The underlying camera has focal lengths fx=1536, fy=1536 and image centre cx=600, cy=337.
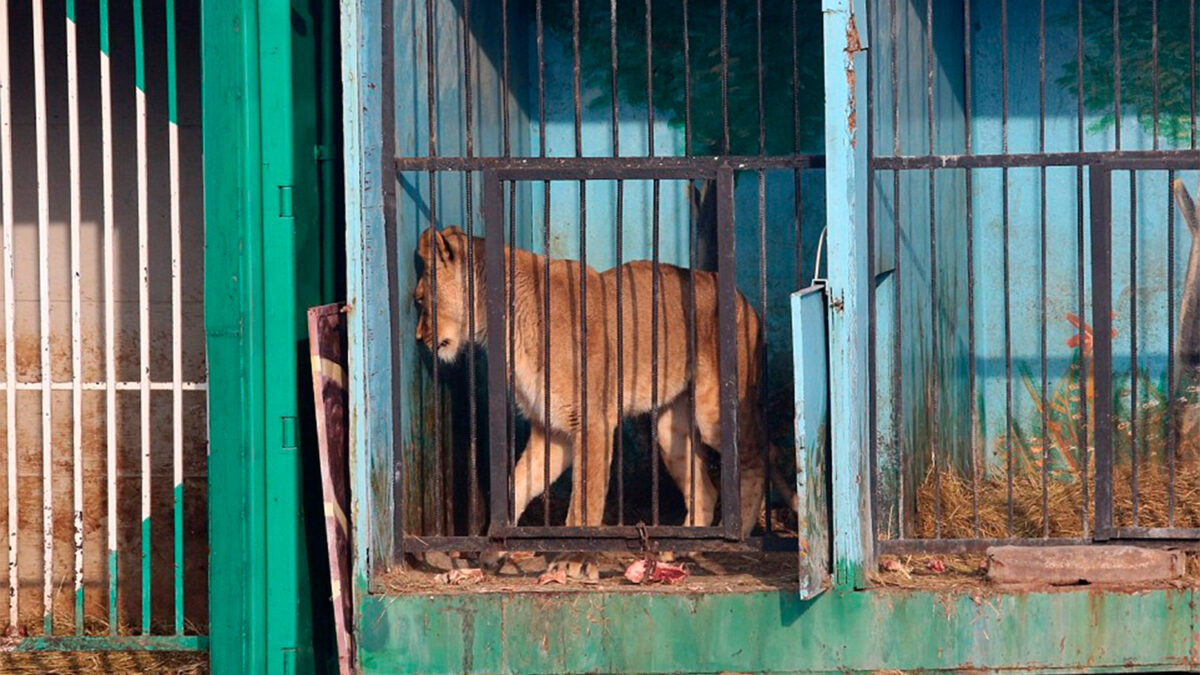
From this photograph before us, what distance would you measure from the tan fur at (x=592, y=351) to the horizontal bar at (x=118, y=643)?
1388 millimetres

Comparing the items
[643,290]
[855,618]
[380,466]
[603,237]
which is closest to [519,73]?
[603,237]

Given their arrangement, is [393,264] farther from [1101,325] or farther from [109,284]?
[1101,325]

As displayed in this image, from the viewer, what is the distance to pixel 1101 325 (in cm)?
521

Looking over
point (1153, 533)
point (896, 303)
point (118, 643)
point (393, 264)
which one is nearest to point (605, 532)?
point (393, 264)

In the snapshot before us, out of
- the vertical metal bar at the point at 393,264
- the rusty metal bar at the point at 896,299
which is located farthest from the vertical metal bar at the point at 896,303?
Answer: the vertical metal bar at the point at 393,264

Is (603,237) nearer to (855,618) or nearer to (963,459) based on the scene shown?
(963,459)

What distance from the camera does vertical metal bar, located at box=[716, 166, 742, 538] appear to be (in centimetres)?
528

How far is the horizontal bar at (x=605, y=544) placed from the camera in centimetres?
530

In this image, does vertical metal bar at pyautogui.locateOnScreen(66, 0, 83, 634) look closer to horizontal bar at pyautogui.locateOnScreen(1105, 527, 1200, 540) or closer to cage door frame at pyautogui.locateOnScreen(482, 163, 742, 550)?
cage door frame at pyautogui.locateOnScreen(482, 163, 742, 550)

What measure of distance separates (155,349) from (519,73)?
2.18m

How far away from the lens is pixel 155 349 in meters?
6.61

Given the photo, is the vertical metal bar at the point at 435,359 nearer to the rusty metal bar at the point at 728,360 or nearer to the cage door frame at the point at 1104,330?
the rusty metal bar at the point at 728,360

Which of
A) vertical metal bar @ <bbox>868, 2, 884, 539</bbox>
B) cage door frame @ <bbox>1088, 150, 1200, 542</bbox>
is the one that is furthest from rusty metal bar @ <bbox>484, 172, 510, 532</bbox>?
cage door frame @ <bbox>1088, 150, 1200, 542</bbox>

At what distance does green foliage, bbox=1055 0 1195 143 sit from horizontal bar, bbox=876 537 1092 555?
2.78 metres
